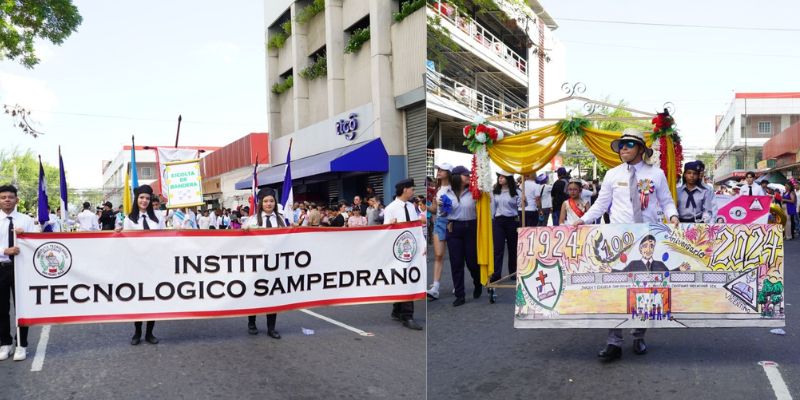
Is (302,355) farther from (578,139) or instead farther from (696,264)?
(578,139)

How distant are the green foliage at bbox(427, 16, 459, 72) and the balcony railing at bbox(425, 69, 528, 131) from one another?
0.07m

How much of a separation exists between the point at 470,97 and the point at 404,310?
223 centimetres

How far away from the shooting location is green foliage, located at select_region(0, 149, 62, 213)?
466 cm

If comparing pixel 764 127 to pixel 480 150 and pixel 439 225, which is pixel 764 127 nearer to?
pixel 480 150

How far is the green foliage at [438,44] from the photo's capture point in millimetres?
3370

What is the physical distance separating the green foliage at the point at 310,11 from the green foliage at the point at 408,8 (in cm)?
86

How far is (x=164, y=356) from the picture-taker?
5.02 m

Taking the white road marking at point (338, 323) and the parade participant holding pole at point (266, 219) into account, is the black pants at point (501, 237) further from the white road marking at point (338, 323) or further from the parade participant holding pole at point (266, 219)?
the parade participant holding pole at point (266, 219)

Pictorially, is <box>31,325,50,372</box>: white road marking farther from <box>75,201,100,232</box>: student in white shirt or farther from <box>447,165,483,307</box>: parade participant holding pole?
<box>75,201,100,232</box>: student in white shirt

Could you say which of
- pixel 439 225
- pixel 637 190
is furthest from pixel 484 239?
pixel 637 190

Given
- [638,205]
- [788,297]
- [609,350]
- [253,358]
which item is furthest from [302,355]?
[788,297]

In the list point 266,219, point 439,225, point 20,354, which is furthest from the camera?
point 439,225

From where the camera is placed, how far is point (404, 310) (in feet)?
18.8

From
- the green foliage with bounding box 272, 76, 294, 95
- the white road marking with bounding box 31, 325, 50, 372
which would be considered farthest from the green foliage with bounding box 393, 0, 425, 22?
the white road marking with bounding box 31, 325, 50, 372
